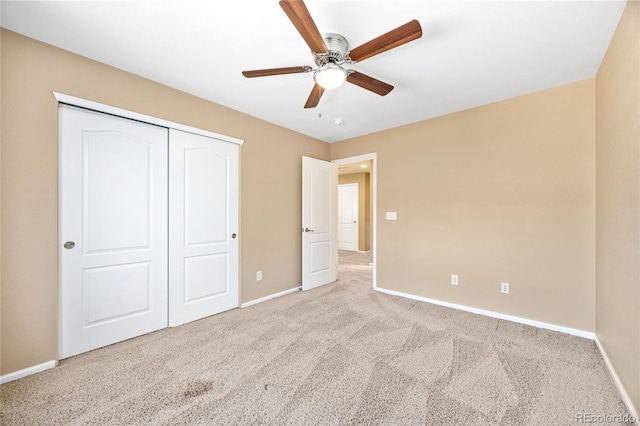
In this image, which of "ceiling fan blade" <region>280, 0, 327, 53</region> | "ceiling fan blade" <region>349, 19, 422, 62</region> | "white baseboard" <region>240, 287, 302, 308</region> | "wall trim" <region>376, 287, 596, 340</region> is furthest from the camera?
"white baseboard" <region>240, 287, 302, 308</region>

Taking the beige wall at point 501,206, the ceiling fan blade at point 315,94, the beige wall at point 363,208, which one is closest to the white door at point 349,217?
the beige wall at point 363,208

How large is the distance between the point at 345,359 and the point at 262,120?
2.96 meters

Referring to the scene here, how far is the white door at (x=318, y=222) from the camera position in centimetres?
386

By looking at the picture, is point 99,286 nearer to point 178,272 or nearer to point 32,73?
point 178,272

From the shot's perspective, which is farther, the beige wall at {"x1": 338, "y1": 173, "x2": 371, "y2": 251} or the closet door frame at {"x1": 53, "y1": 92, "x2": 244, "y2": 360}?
the beige wall at {"x1": 338, "y1": 173, "x2": 371, "y2": 251}

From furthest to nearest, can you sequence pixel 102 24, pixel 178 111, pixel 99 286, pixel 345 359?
pixel 178 111 < pixel 99 286 < pixel 345 359 < pixel 102 24

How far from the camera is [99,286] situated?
216 centimetres

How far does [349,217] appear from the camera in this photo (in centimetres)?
793

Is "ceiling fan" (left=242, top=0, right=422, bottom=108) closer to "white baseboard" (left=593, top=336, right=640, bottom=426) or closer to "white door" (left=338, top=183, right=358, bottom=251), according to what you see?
"white baseboard" (left=593, top=336, right=640, bottom=426)

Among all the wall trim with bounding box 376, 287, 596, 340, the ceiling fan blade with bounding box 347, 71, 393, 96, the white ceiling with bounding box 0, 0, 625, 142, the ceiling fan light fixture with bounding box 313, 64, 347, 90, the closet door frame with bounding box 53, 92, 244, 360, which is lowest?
the wall trim with bounding box 376, 287, 596, 340

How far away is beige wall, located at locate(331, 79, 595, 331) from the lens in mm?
2387

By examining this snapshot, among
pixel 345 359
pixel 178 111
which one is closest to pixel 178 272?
pixel 178 111

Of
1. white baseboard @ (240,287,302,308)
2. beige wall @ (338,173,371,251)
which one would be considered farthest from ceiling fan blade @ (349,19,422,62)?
beige wall @ (338,173,371,251)

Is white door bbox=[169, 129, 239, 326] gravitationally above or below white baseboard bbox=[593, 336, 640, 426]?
above
